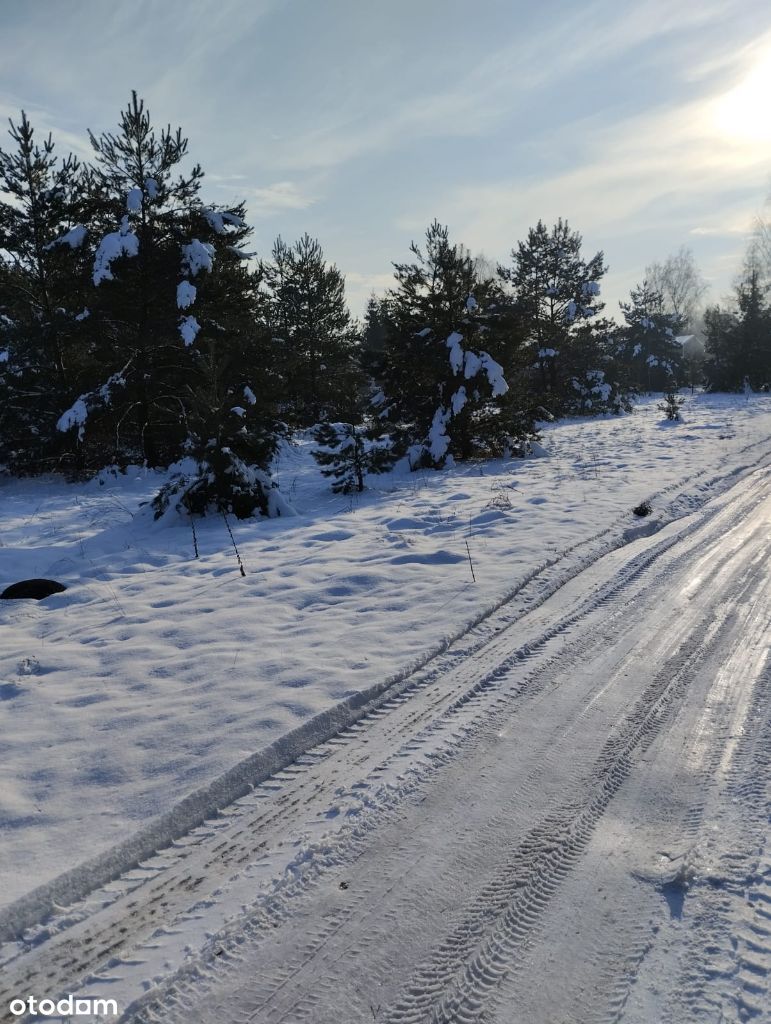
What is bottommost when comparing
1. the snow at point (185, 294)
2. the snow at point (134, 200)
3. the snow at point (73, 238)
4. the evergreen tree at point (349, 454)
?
the evergreen tree at point (349, 454)

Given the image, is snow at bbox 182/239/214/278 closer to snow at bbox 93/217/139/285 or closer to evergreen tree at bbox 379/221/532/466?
snow at bbox 93/217/139/285

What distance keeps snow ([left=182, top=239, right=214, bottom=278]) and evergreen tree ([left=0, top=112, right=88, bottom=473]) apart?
2.85 m

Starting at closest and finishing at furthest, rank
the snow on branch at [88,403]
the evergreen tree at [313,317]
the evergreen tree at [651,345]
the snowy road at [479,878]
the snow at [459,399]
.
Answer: the snowy road at [479,878] → the snow at [459,399] → the snow on branch at [88,403] → the evergreen tree at [313,317] → the evergreen tree at [651,345]

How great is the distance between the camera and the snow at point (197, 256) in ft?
49.8

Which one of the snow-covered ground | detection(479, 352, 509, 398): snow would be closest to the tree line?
detection(479, 352, 509, 398): snow

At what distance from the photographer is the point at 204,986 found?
83.0 inches

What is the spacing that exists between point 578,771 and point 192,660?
2.92 m

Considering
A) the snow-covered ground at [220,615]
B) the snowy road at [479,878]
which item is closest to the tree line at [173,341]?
the snow-covered ground at [220,615]

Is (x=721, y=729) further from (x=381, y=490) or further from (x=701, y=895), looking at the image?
(x=381, y=490)

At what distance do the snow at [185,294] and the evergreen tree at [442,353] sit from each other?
469cm

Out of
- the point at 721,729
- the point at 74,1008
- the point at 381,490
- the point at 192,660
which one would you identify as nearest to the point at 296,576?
the point at 192,660

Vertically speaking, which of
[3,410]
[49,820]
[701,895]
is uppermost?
[3,410]

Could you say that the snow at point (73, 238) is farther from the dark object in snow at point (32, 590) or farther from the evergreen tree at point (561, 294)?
the evergreen tree at point (561, 294)

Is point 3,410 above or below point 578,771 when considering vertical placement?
above
